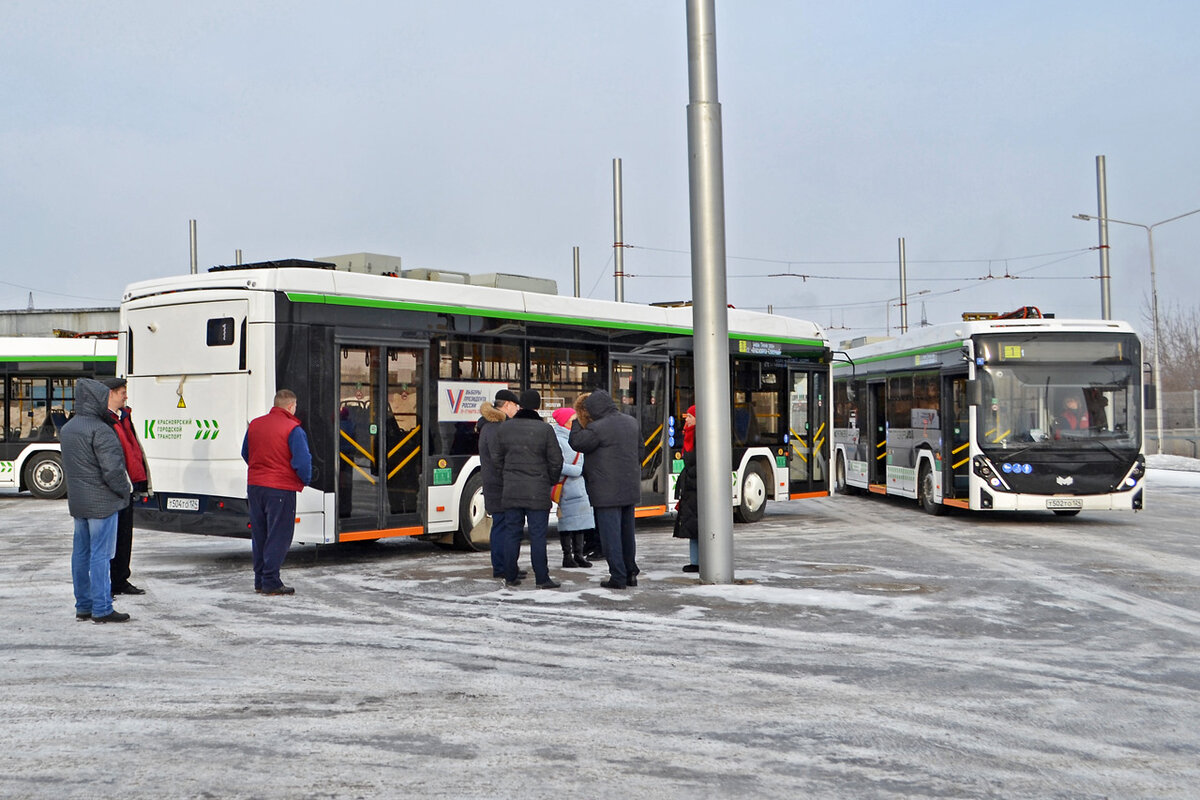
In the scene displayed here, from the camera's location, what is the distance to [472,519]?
14.0 metres

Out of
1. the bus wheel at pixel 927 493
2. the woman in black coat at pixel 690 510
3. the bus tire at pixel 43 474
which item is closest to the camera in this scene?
the woman in black coat at pixel 690 510

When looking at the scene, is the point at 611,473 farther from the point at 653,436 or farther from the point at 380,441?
the point at 653,436

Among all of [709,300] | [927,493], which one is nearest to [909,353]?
[927,493]

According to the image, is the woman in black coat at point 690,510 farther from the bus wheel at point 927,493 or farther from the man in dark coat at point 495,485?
the bus wheel at point 927,493

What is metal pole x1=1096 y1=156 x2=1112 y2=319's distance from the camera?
109 feet

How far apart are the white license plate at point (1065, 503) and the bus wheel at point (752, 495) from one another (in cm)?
414

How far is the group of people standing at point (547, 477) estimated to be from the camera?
35.0 ft

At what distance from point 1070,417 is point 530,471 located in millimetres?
10759

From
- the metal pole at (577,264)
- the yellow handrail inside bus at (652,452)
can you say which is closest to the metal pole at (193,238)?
the metal pole at (577,264)

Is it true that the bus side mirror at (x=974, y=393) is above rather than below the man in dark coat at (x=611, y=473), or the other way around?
above

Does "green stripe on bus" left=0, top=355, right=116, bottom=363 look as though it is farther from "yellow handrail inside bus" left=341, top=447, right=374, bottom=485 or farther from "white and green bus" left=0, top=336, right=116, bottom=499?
"yellow handrail inside bus" left=341, top=447, right=374, bottom=485

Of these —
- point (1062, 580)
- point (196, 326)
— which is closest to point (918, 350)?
point (1062, 580)

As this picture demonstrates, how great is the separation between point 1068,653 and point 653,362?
912 cm

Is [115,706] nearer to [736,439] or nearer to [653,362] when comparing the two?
[653,362]
